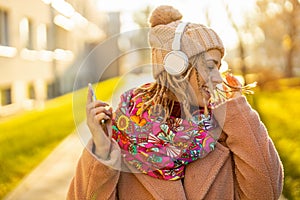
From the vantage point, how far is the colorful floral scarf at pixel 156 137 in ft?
5.65

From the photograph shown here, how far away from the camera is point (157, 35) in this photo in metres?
1.71

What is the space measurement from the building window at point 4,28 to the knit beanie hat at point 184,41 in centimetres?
1202

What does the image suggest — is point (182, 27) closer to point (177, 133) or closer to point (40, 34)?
point (177, 133)

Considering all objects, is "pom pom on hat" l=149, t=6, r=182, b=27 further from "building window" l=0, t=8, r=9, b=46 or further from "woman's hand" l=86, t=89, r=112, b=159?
"building window" l=0, t=8, r=9, b=46

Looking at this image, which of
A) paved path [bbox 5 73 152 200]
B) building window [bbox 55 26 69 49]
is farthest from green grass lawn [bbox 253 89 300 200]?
→ building window [bbox 55 26 69 49]

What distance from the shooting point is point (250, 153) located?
175 cm

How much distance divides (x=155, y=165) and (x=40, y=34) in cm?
1600

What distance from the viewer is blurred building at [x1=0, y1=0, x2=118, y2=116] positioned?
13.4 metres

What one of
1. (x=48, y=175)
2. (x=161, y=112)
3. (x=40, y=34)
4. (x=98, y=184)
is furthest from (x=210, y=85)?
(x=40, y=34)

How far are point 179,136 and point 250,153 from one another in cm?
24

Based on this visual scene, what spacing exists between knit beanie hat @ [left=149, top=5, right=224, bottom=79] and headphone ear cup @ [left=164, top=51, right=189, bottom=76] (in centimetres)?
2

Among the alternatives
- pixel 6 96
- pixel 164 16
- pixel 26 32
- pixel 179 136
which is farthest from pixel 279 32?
pixel 179 136

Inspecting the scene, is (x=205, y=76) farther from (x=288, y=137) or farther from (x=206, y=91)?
(x=288, y=137)

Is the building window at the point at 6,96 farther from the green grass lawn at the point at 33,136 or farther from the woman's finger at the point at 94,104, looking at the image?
the woman's finger at the point at 94,104
